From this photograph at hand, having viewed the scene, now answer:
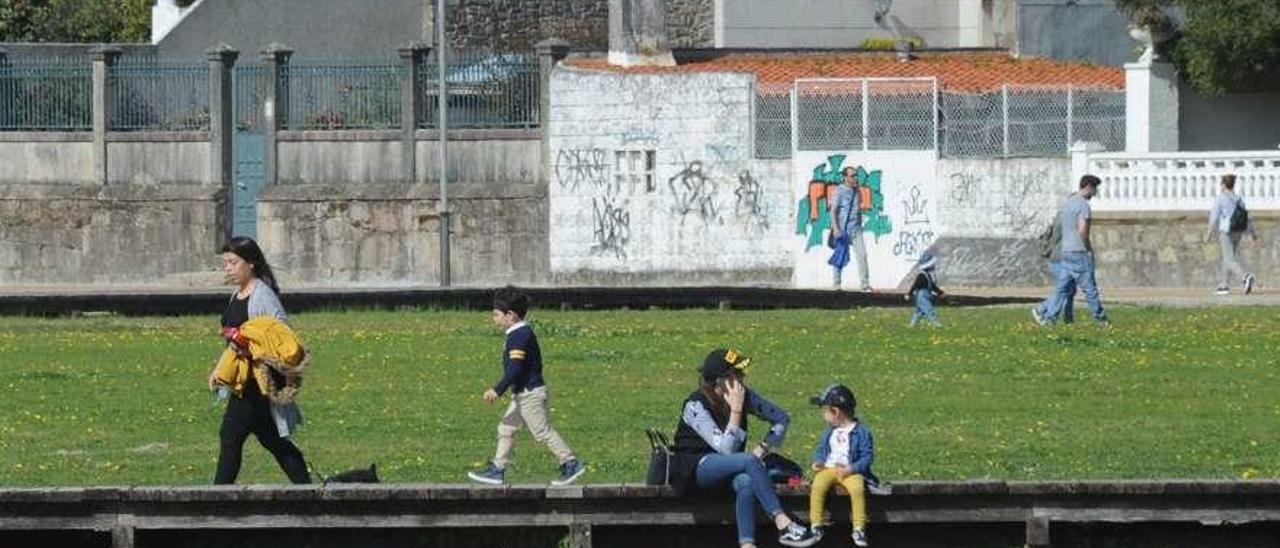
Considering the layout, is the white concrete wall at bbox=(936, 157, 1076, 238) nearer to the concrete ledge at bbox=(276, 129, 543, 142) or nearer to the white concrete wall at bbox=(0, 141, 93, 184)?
the concrete ledge at bbox=(276, 129, 543, 142)

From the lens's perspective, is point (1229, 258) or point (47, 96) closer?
point (1229, 258)

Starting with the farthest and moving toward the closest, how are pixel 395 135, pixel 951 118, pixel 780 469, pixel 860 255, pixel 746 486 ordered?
pixel 395 135 < pixel 951 118 < pixel 860 255 < pixel 780 469 < pixel 746 486

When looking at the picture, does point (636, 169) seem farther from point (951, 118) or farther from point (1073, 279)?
point (1073, 279)

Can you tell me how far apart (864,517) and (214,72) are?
3151 centimetres

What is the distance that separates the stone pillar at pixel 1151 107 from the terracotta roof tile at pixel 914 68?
3.39ft

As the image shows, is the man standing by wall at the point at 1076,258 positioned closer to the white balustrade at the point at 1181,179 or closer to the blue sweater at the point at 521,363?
the white balustrade at the point at 1181,179

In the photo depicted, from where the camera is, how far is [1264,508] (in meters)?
16.3

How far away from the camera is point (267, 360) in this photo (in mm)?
16906

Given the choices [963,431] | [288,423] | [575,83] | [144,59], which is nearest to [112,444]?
[288,423]

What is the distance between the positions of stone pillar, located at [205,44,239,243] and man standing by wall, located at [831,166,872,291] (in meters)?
10.8

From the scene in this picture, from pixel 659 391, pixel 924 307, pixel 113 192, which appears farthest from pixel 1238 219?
pixel 113 192

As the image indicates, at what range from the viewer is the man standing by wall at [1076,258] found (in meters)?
30.3

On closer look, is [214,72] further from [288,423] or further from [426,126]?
[288,423]

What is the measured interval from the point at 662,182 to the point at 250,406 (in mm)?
27688
